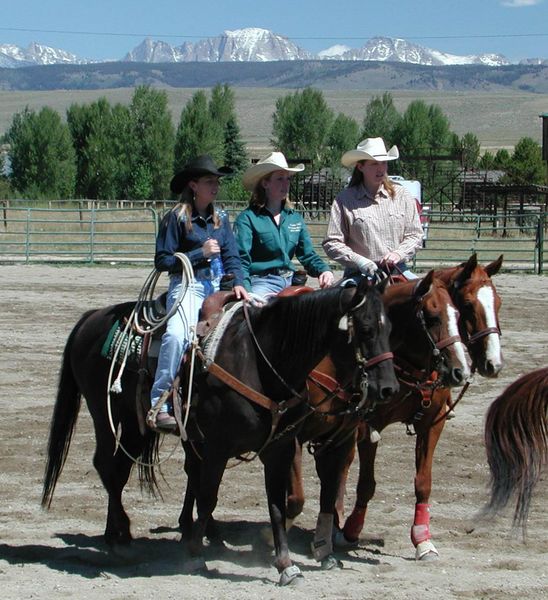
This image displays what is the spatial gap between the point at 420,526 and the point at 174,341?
1.68 metres

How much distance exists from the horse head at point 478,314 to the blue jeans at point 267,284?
1083 millimetres

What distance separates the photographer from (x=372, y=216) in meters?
6.25

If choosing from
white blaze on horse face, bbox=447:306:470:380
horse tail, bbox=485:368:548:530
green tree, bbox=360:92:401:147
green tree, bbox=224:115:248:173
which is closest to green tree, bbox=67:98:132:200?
green tree, bbox=224:115:248:173

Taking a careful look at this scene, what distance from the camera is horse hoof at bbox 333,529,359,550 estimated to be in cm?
596

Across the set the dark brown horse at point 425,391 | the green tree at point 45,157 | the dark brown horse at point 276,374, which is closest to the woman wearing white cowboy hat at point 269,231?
the dark brown horse at point 276,374

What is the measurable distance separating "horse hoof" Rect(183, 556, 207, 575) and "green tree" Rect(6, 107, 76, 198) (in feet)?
190

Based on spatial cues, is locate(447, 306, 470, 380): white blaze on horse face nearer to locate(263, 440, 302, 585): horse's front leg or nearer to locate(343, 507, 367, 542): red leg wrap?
locate(263, 440, 302, 585): horse's front leg

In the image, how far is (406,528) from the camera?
20.3 feet

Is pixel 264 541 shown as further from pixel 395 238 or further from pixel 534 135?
pixel 534 135

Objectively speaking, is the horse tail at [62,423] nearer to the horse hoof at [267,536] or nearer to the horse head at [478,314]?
the horse hoof at [267,536]

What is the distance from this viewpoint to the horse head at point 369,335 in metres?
4.84

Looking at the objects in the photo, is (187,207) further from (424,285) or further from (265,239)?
(424,285)

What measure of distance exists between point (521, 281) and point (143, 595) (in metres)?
16.8

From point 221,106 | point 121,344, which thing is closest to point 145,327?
point 121,344
